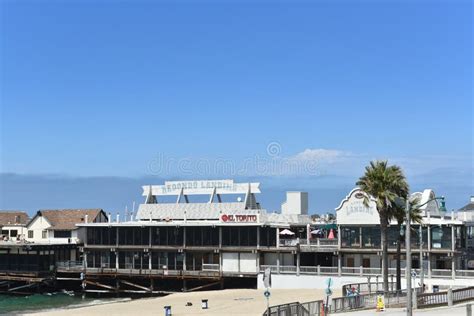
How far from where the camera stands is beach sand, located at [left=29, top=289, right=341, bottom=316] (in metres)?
54.8

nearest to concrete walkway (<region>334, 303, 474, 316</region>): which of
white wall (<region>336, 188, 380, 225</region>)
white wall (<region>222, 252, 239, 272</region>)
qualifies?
white wall (<region>336, 188, 380, 225</region>)

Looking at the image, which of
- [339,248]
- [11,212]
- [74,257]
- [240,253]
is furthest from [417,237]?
[11,212]

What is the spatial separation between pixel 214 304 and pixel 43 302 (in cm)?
2231

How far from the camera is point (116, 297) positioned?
78.6 meters

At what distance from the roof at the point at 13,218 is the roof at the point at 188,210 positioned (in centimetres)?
2549

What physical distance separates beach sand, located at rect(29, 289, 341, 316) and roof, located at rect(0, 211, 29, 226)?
40173 millimetres

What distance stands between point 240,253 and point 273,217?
5.17 meters

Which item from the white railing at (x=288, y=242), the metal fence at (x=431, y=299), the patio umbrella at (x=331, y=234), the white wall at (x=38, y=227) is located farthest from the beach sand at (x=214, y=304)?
the white wall at (x=38, y=227)

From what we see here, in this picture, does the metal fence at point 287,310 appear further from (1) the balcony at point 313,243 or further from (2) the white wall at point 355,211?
(1) the balcony at point 313,243

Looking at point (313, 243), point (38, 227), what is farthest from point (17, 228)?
point (313, 243)

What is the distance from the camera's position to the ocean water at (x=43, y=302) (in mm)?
67050

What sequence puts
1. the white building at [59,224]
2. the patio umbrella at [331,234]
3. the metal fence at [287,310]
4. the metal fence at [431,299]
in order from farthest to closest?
the white building at [59,224] → the patio umbrella at [331,234] → the metal fence at [431,299] → the metal fence at [287,310]

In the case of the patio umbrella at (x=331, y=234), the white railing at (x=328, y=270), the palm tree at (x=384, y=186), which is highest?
the palm tree at (x=384, y=186)

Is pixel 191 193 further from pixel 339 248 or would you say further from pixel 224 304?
pixel 224 304
